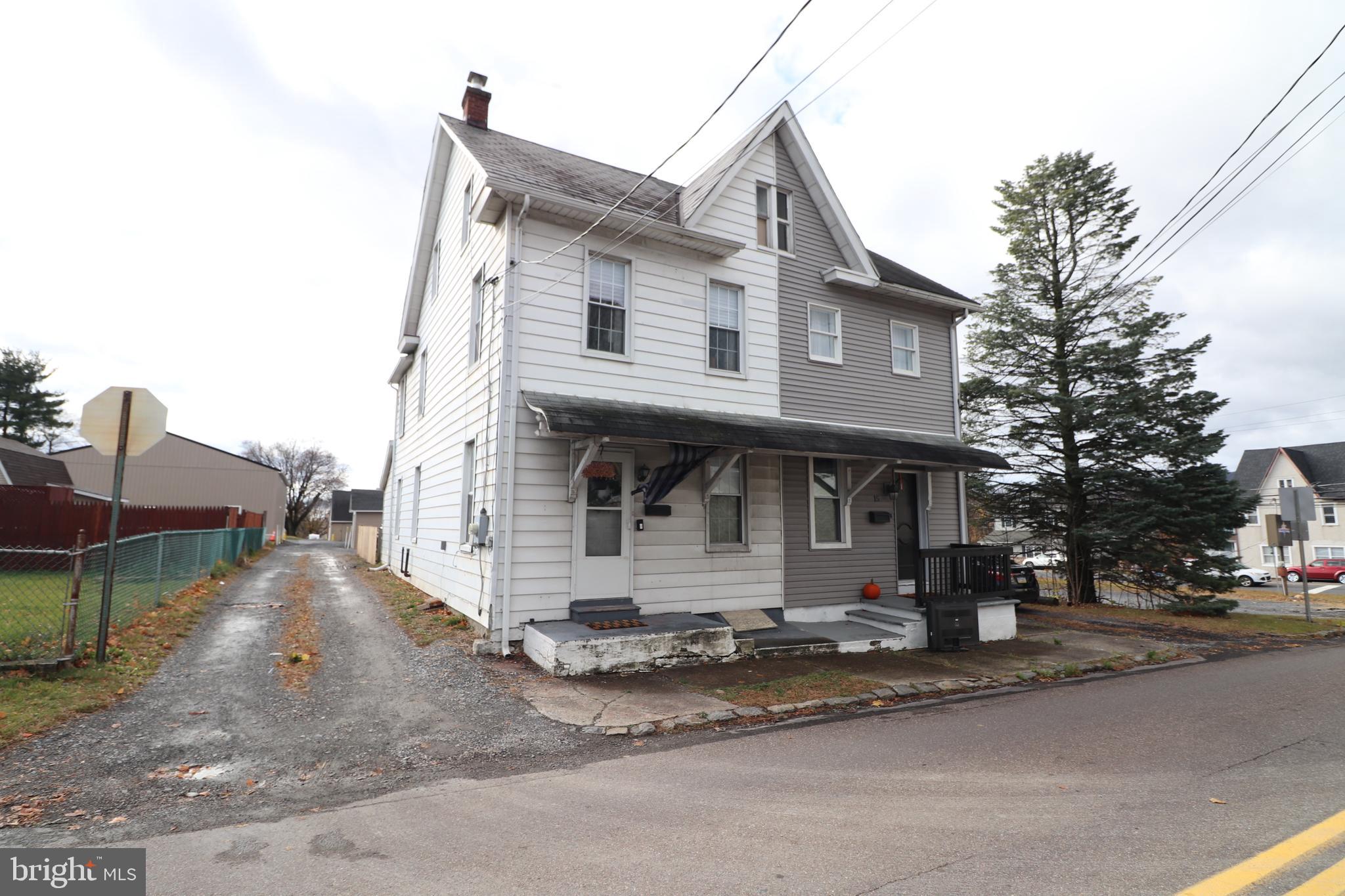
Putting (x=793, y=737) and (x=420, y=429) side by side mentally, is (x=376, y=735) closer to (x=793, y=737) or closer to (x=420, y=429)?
(x=793, y=737)

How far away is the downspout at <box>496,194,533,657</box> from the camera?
8.61 m

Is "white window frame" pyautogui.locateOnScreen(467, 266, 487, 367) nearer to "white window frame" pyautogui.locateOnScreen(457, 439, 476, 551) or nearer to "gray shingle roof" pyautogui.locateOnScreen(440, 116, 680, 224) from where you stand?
"white window frame" pyautogui.locateOnScreen(457, 439, 476, 551)

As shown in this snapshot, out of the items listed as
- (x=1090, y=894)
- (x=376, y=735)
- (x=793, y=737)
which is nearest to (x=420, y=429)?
(x=376, y=735)

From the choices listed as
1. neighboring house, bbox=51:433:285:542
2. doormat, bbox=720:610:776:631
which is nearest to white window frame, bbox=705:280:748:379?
doormat, bbox=720:610:776:631

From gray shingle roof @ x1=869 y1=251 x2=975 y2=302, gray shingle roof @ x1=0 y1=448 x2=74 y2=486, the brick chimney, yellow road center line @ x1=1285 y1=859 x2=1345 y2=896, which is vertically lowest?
yellow road center line @ x1=1285 y1=859 x2=1345 y2=896

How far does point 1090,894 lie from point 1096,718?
4237 mm

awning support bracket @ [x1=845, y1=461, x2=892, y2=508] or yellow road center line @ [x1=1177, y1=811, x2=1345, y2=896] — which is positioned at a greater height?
awning support bracket @ [x1=845, y1=461, x2=892, y2=508]

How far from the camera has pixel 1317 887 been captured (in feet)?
10.2

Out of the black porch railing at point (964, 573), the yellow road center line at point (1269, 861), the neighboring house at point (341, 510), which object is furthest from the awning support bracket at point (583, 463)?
the neighboring house at point (341, 510)

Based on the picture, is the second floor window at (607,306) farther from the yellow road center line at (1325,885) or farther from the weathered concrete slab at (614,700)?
the yellow road center line at (1325,885)

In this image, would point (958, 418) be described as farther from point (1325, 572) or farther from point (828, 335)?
point (1325, 572)

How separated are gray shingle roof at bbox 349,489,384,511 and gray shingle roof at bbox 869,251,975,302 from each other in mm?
41354

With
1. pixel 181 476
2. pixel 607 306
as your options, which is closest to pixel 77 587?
pixel 607 306

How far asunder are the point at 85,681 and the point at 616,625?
18.6ft
